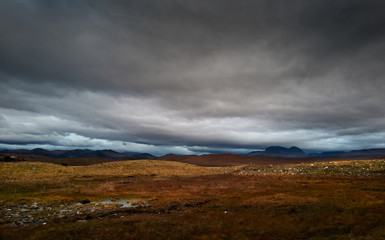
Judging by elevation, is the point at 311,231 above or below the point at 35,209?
above

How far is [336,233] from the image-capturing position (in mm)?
20203

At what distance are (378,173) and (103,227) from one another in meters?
80.8

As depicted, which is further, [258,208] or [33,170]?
[33,170]

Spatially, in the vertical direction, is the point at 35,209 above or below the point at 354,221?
below

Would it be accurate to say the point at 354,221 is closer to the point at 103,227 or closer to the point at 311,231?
the point at 311,231

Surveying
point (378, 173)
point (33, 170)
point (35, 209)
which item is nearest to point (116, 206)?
point (35, 209)

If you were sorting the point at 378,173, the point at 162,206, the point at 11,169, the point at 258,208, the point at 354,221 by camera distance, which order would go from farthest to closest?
the point at 11,169
the point at 378,173
the point at 162,206
the point at 258,208
the point at 354,221

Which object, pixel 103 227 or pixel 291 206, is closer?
pixel 103 227

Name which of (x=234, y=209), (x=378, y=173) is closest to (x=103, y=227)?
(x=234, y=209)

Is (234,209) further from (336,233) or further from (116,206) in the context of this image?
(116,206)

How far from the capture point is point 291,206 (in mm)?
32250

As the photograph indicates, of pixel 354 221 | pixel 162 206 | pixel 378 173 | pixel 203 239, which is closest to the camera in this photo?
pixel 203 239

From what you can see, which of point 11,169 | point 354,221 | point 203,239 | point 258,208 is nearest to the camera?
point 203,239

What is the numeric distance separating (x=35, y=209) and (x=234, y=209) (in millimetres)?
32438
